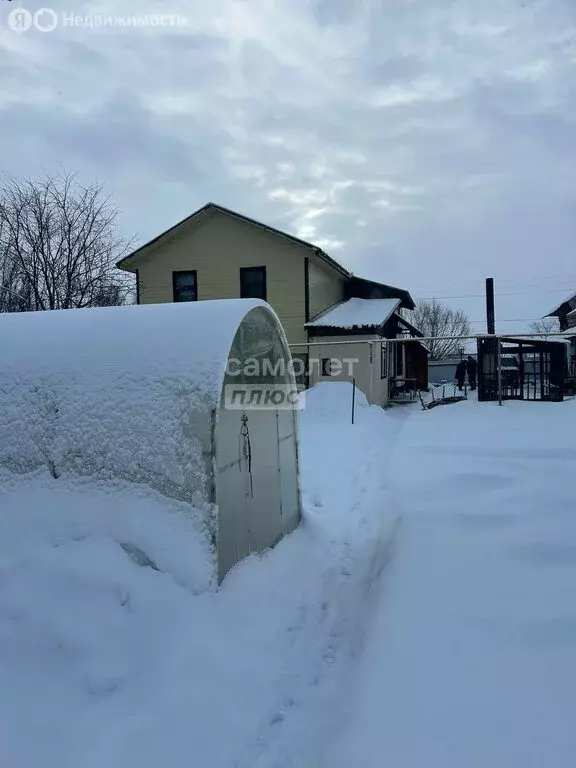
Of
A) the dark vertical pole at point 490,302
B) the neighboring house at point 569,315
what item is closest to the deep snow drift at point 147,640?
the neighboring house at point 569,315

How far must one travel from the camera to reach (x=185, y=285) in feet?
67.2

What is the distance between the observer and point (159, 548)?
11.8 ft

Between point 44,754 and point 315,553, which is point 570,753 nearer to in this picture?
point 44,754

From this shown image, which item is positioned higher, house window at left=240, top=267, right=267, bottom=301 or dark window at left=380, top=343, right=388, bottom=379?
house window at left=240, top=267, right=267, bottom=301

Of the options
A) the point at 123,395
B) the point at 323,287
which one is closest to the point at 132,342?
the point at 123,395

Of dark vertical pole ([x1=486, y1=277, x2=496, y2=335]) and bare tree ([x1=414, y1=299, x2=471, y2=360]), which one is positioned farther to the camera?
bare tree ([x1=414, y1=299, x2=471, y2=360])

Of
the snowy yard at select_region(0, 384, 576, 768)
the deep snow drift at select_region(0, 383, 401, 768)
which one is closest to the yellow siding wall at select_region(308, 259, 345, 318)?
the snowy yard at select_region(0, 384, 576, 768)

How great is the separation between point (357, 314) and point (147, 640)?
1743 cm

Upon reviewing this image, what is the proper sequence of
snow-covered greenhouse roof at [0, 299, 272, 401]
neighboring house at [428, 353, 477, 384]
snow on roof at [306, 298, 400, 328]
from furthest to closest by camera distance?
1. neighboring house at [428, 353, 477, 384]
2. snow on roof at [306, 298, 400, 328]
3. snow-covered greenhouse roof at [0, 299, 272, 401]

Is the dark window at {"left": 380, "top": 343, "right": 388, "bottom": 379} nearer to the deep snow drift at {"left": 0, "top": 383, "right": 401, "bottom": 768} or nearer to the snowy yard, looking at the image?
the snowy yard

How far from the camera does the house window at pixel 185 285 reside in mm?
20359

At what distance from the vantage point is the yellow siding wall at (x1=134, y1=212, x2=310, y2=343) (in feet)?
63.5

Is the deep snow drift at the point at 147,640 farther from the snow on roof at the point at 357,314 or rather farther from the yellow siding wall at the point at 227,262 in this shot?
the yellow siding wall at the point at 227,262

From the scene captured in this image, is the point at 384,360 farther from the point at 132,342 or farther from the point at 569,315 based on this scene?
the point at 132,342
